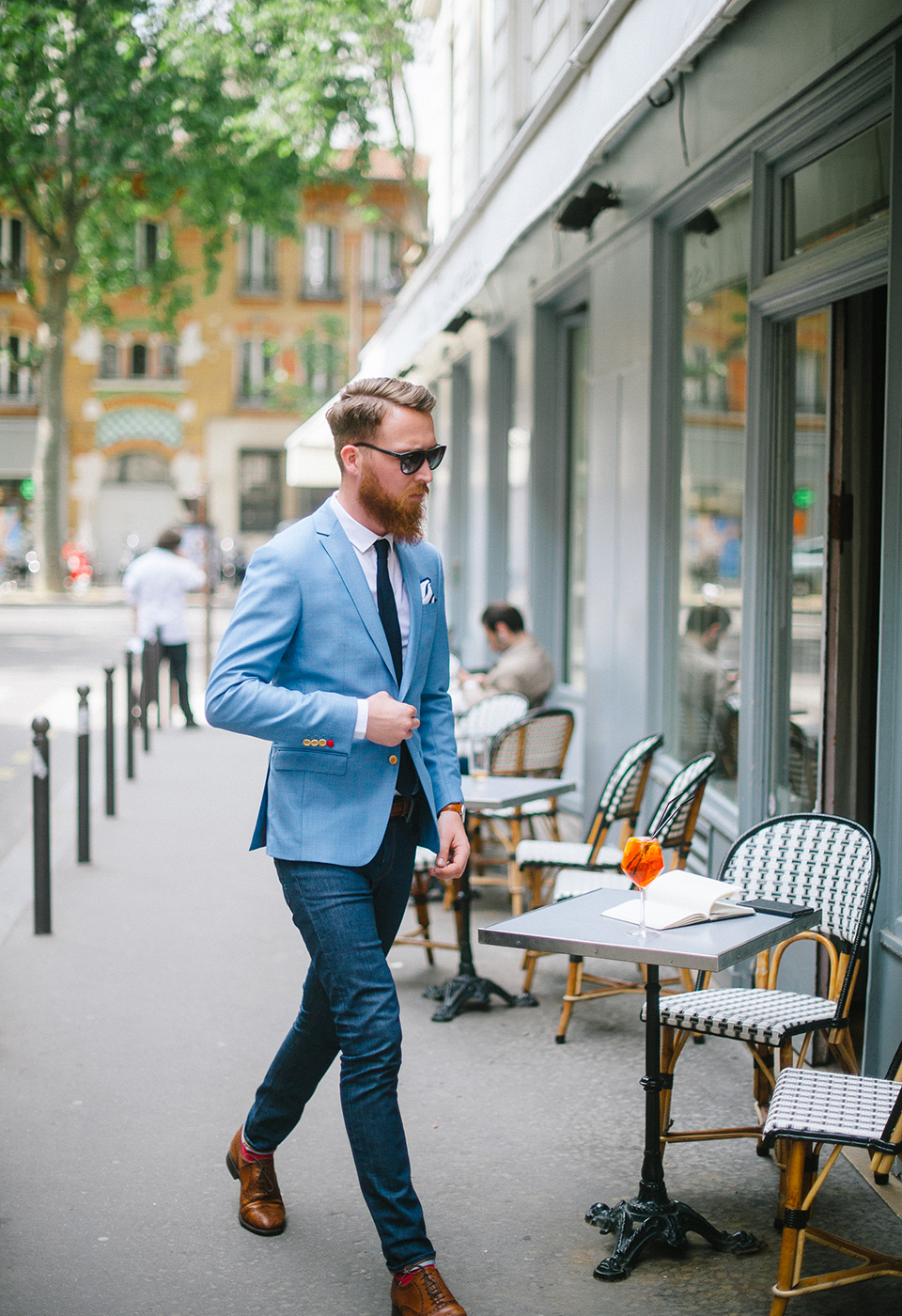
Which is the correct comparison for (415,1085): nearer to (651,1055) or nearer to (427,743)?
(651,1055)

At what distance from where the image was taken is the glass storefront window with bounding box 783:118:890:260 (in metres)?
4.53

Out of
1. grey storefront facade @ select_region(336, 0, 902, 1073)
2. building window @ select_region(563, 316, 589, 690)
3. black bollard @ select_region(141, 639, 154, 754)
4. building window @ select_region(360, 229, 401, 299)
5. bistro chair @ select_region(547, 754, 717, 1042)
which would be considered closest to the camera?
grey storefront facade @ select_region(336, 0, 902, 1073)

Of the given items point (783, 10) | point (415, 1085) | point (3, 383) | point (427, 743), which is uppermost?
point (3, 383)

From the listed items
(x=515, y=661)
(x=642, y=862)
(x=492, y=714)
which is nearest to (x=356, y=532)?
(x=642, y=862)

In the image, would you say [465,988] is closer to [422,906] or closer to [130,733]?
[422,906]

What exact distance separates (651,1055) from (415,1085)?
4.48 ft

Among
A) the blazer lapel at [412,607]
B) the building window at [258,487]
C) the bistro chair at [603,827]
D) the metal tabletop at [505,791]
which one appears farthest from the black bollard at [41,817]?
the building window at [258,487]

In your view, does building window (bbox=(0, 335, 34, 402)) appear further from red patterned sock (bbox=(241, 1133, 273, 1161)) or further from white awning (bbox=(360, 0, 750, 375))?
red patterned sock (bbox=(241, 1133, 273, 1161))

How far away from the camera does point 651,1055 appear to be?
3.57 meters

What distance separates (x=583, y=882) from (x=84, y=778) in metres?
3.23

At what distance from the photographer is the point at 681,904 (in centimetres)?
348

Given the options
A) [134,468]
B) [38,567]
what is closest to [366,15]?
[38,567]

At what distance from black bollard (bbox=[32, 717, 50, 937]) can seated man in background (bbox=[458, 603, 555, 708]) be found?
2737mm

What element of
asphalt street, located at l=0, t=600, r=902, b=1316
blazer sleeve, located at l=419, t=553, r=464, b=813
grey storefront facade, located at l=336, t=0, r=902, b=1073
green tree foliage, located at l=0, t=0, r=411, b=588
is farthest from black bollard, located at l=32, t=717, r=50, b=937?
green tree foliage, located at l=0, t=0, r=411, b=588
